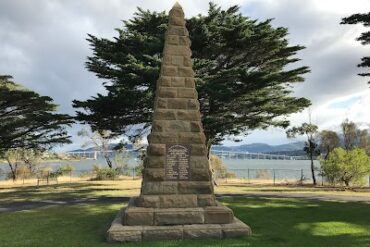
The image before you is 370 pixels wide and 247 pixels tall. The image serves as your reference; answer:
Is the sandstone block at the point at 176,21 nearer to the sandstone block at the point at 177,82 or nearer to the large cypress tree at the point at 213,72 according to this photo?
the sandstone block at the point at 177,82

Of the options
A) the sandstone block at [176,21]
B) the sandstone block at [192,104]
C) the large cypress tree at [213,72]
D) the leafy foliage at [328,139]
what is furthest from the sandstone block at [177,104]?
the leafy foliage at [328,139]

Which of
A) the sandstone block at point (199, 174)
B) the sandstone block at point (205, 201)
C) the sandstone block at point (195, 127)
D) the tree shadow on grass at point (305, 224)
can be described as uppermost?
the sandstone block at point (195, 127)

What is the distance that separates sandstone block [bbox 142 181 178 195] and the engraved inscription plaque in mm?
206

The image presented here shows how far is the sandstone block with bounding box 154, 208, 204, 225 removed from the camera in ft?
32.1

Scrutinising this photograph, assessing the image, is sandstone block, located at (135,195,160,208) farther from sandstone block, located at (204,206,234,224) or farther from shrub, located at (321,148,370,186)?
shrub, located at (321,148,370,186)

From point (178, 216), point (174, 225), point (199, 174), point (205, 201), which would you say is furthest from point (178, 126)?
point (174, 225)

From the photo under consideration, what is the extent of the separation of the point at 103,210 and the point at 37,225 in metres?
3.61

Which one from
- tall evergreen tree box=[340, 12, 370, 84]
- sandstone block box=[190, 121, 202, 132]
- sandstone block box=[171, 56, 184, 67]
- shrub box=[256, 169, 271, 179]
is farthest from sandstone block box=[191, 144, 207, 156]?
shrub box=[256, 169, 271, 179]

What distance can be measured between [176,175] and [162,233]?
1.63 m

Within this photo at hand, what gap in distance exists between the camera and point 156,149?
408 inches

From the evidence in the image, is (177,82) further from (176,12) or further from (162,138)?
(176,12)

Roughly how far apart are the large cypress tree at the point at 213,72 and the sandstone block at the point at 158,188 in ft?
45.4

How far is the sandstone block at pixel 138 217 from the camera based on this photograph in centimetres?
970

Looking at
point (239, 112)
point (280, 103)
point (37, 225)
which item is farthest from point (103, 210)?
point (280, 103)
